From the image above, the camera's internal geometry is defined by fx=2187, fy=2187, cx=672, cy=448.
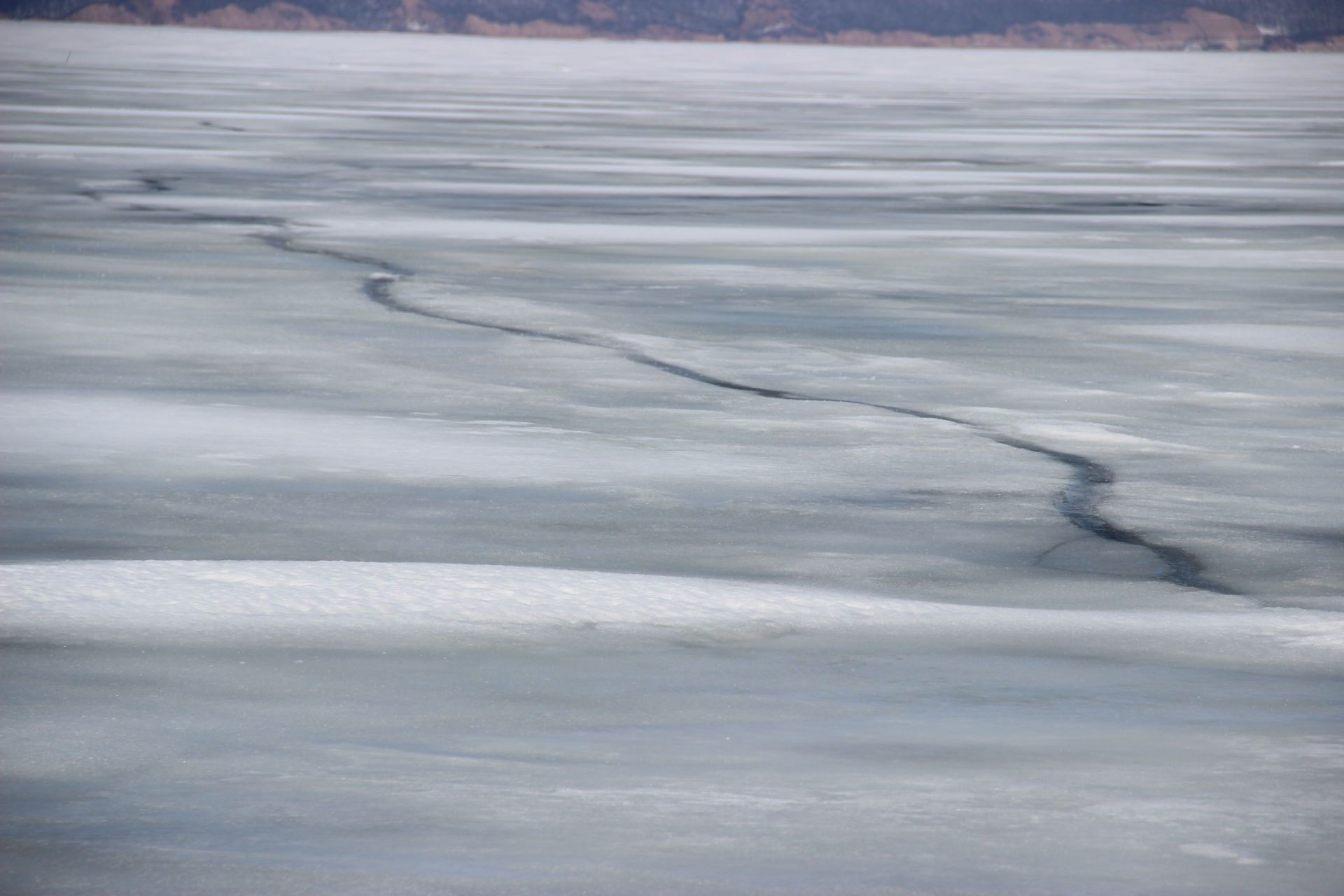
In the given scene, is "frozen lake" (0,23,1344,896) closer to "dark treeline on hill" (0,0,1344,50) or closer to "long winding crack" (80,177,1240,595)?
"long winding crack" (80,177,1240,595)

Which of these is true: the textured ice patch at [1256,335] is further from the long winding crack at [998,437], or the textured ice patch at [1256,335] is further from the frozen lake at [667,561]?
the long winding crack at [998,437]

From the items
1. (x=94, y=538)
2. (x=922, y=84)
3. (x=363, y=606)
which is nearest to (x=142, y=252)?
(x=94, y=538)

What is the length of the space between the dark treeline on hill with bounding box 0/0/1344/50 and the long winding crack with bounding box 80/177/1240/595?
13019 cm

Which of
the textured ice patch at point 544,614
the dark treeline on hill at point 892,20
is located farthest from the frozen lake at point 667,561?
the dark treeline on hill at point 892,20

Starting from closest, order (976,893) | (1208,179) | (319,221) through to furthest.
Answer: (976,893), (319,221), (1208,179)

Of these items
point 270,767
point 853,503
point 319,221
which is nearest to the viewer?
point 270,767

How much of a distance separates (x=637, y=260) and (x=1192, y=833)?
6.27 meters

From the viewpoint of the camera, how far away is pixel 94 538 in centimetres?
359

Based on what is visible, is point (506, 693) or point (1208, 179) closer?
point (506, 693)

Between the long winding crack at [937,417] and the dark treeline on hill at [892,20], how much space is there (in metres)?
130

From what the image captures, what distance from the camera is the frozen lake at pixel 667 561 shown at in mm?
2215

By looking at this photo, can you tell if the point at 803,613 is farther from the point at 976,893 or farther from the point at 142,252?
the point at 142,252

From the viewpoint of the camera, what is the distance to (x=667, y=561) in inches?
138

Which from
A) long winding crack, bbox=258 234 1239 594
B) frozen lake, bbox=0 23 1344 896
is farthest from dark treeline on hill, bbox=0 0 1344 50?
long winding crack, bbox=258 234 1239 594
